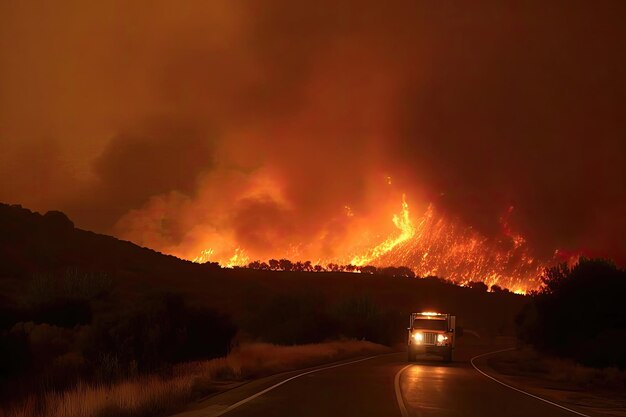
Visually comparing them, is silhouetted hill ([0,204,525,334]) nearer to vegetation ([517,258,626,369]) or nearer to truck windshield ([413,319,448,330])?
vegetation ([517,258,626,369])

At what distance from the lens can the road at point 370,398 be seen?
634 inches

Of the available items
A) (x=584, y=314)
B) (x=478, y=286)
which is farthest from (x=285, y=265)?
(x=584, y=314)

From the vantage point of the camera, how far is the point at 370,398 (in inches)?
761

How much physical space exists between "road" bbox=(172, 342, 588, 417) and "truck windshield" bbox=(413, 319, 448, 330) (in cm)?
1221

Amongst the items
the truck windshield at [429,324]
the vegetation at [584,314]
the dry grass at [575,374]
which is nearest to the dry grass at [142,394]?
the truck windshield at [429,324]

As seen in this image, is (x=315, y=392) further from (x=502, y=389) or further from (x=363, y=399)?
(x=502, y=389)

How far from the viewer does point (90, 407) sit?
14656 mm

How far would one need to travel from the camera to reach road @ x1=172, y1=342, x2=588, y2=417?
52.9 feet

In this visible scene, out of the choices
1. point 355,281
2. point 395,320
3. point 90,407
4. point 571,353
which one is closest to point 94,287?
point 395,320

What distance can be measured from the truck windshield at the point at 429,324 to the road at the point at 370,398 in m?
12.2

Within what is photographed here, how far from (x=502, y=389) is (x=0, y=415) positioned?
16.8m

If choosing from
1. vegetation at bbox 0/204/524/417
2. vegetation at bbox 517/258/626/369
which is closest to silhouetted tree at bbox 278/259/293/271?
vegetation at bbox 0/204/524/417

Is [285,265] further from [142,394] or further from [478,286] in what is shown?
[142,394]

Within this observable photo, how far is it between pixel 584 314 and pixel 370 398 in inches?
1248
